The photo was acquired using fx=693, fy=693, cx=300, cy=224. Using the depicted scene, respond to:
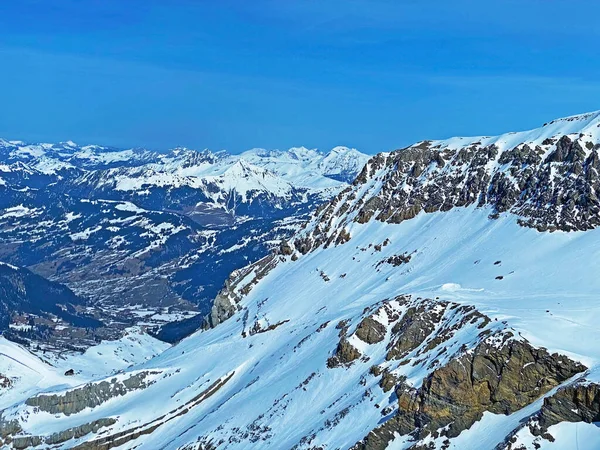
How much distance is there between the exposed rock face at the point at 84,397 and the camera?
513ft

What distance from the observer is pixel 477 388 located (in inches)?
3147

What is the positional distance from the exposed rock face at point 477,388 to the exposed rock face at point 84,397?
8983cm

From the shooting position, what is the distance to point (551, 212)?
153750 millimetres

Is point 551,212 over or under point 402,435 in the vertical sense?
over

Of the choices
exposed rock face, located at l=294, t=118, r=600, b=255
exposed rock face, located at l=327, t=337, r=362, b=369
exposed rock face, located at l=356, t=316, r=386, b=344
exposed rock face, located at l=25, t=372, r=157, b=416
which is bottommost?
exposed rock face, located at l=25, t=372, r=157, b=416

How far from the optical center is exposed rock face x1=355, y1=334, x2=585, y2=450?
77750 millimetres

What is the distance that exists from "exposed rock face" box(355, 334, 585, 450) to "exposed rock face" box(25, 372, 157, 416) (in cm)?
8983

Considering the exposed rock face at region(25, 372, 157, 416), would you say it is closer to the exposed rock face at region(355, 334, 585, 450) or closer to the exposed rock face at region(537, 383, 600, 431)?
the exposed rock face at region(355, 334, 585, 450)

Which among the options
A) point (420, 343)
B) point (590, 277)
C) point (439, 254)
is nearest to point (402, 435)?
point (420, 343)

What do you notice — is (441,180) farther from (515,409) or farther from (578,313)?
(515,409)

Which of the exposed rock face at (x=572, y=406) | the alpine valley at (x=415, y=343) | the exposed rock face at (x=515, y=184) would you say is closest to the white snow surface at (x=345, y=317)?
the alpine valley at (x=415, y=343)

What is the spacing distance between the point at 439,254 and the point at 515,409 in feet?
285

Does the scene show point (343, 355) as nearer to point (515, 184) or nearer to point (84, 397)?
point (84, 397)

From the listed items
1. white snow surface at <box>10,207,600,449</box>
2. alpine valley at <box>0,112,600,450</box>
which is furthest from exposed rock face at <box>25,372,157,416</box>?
white snow surface at <box>10,207,600,449</box>
